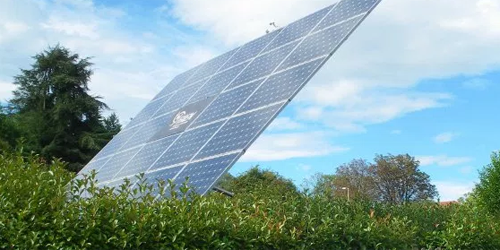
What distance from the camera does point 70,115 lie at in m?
39.5

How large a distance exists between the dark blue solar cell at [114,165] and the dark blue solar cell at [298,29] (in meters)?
4.23

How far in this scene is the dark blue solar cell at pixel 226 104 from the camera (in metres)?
12.3

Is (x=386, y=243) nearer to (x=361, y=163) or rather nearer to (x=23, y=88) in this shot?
(x=23, y=88)

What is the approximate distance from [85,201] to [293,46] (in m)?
7.43

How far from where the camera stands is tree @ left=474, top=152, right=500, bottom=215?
1675cm

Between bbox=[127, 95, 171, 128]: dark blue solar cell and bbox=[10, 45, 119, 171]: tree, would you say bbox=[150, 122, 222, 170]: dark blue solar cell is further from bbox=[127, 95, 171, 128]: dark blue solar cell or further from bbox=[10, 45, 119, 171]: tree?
bbox=[10, 45, 119, 171]: tree

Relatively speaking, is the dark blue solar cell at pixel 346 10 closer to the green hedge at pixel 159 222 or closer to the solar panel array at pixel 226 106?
the solar panel array at pixel 226 106

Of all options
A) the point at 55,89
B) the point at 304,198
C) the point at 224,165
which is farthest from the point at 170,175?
the point at 55,89

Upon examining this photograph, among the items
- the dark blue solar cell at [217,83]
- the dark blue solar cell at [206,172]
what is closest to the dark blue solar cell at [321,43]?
the dark blue solar cell at [217,83]

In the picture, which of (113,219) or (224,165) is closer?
(113,219)

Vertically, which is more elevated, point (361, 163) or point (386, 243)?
point (361, 163)

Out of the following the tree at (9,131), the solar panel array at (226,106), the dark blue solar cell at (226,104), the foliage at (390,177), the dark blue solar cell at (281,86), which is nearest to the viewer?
the solar panel array at (226,106)

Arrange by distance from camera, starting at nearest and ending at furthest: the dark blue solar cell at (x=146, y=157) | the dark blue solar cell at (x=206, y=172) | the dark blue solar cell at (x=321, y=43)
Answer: the dark blue solar cell at (x=206, y=172), the dark blue solar cell at (x=321, y=43), the dark blue solar cell at (x=146, y=157)

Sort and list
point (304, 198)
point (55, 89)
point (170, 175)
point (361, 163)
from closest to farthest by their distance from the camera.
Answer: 1. point (304, 198)
2. point (170, 175)
3. point (55, 89)
4. point (361, 163)
